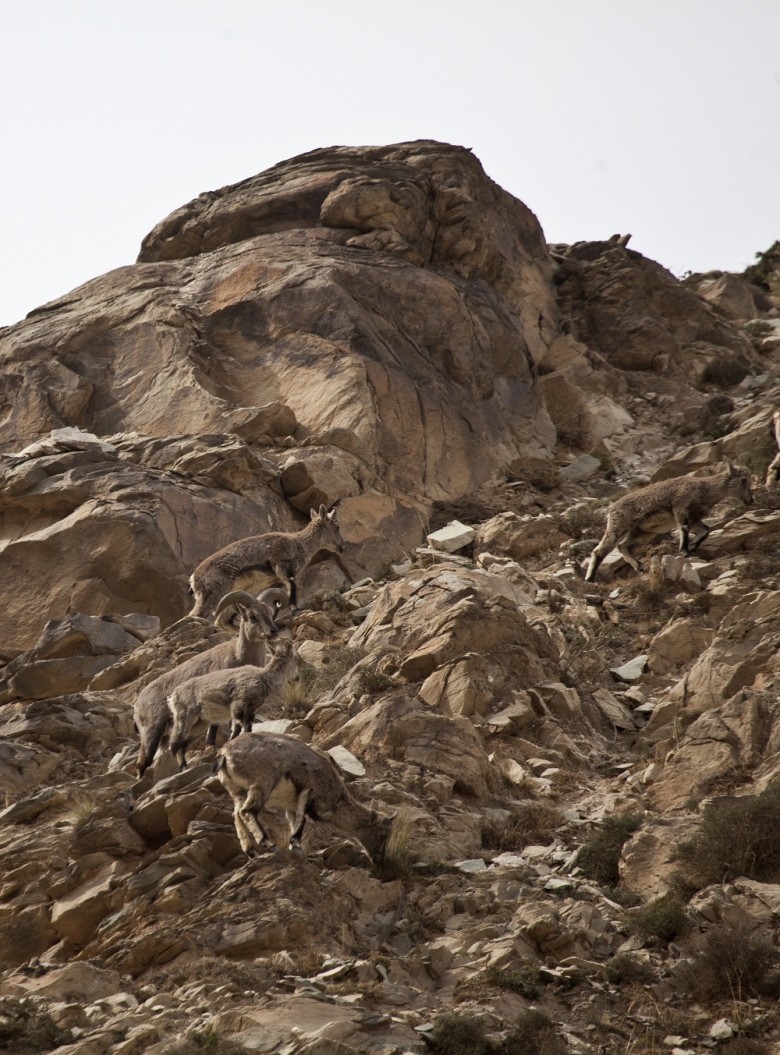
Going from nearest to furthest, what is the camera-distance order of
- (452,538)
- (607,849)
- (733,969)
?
(733,969)
(607,849)
(452,538)

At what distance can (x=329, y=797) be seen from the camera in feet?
37.4

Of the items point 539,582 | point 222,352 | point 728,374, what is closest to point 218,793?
point 539,582

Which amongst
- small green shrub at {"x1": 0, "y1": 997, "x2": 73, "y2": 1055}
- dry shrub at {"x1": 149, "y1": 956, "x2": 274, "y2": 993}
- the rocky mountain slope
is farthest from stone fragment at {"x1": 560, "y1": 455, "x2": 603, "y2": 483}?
small green shrub at {"x1": 0, "y1": 997, "x2": 73, "y2": 1055}

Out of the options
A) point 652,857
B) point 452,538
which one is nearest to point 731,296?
point 452,538

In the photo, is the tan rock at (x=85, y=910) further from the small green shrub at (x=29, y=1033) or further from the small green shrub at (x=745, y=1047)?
the small green shrub at (x=745, y=1047)

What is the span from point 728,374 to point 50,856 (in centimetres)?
2530

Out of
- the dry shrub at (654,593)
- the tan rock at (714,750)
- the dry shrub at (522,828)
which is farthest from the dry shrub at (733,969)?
the dry shrub at (654,593)

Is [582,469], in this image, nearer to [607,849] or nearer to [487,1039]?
[607,849]

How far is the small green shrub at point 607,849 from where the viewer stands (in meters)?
11.5

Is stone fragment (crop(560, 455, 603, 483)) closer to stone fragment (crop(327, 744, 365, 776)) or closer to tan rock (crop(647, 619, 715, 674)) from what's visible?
tan rock (crop(647, 619, 715, 674))

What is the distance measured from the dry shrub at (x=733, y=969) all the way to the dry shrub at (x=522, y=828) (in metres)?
3.07

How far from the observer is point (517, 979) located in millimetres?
9602

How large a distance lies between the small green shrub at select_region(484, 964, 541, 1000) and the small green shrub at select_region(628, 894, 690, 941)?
109cm

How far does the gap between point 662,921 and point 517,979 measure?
4.64 feet
